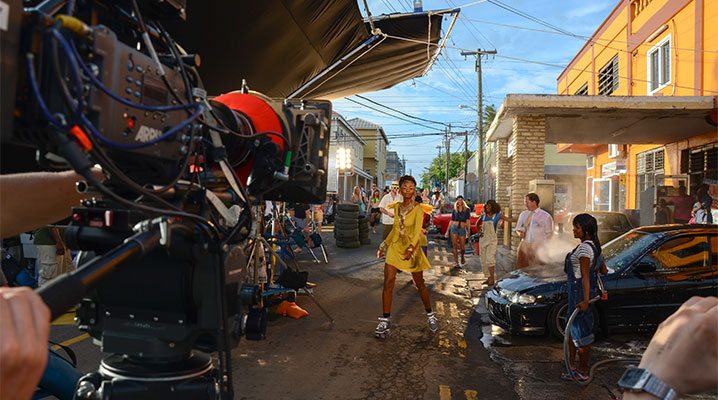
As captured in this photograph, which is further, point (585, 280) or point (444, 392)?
point (585, 280)

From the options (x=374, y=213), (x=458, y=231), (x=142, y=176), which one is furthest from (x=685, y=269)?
(x=374, y=213)

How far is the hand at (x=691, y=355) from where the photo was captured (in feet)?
3.13

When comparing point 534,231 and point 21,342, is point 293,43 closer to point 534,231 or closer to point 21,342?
point 534,231

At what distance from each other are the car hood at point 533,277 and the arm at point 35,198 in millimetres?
5763

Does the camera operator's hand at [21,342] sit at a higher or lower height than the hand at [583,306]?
higher

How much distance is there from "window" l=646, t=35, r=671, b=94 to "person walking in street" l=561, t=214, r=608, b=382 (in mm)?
11827

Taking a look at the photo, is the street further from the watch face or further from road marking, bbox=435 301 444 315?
the watch face

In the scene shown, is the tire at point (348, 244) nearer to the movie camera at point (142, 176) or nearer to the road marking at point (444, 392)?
the road marking at point (444, 392)

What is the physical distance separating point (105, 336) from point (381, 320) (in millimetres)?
4777

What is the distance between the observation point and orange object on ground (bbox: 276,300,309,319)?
266 inches

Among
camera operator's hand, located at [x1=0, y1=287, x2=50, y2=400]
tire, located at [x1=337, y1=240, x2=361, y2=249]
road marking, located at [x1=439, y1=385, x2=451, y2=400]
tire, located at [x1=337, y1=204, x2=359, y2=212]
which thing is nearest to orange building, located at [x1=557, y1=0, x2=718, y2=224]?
tire, located at [x1=337, y1=204, x2=359, y2=212]

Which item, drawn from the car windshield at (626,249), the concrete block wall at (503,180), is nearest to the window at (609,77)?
the concrete block wall at (503,180)

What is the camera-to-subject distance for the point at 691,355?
961 millimetres

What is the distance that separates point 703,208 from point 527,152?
12.8 feet
